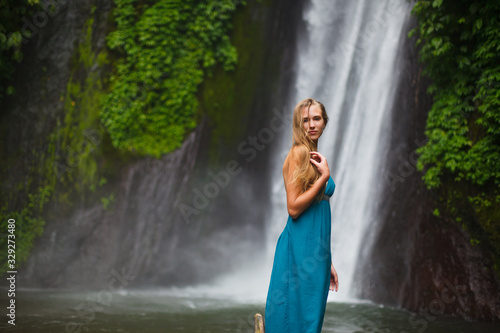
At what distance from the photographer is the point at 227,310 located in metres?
6.92

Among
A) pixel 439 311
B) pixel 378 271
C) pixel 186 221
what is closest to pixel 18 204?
pixel 186 221

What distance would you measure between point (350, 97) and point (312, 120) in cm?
857

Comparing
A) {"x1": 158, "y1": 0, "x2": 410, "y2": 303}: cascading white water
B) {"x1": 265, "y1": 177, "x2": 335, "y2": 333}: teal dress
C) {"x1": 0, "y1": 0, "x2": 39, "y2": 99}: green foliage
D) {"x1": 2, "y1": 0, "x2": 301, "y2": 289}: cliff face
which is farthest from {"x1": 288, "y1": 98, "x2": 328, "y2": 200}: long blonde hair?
{"x1": 0, "y1": 0, "x2": 39, "y2": 99}: green foliage

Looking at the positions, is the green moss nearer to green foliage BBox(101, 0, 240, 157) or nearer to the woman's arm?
green foliage BBox(101, 0, 240, 157)

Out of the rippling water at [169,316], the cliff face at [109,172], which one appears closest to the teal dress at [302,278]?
the rippling water at [169,316]

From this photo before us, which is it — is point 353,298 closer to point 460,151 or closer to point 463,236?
point 463,236

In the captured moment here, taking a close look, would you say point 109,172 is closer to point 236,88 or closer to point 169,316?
point 236,88

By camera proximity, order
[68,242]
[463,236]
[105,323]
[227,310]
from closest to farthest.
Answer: [105,323] → [463,236] → [227,310] → [68,242]

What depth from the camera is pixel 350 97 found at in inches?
416

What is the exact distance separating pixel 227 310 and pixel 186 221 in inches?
136

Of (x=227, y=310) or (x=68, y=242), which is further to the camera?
(x=68, y=242)

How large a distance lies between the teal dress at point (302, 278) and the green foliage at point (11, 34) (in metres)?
8.26

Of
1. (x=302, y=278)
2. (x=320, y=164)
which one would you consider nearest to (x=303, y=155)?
(x=320, y=164)

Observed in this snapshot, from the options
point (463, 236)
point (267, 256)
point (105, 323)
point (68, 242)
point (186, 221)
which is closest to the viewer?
point (105, 323)
